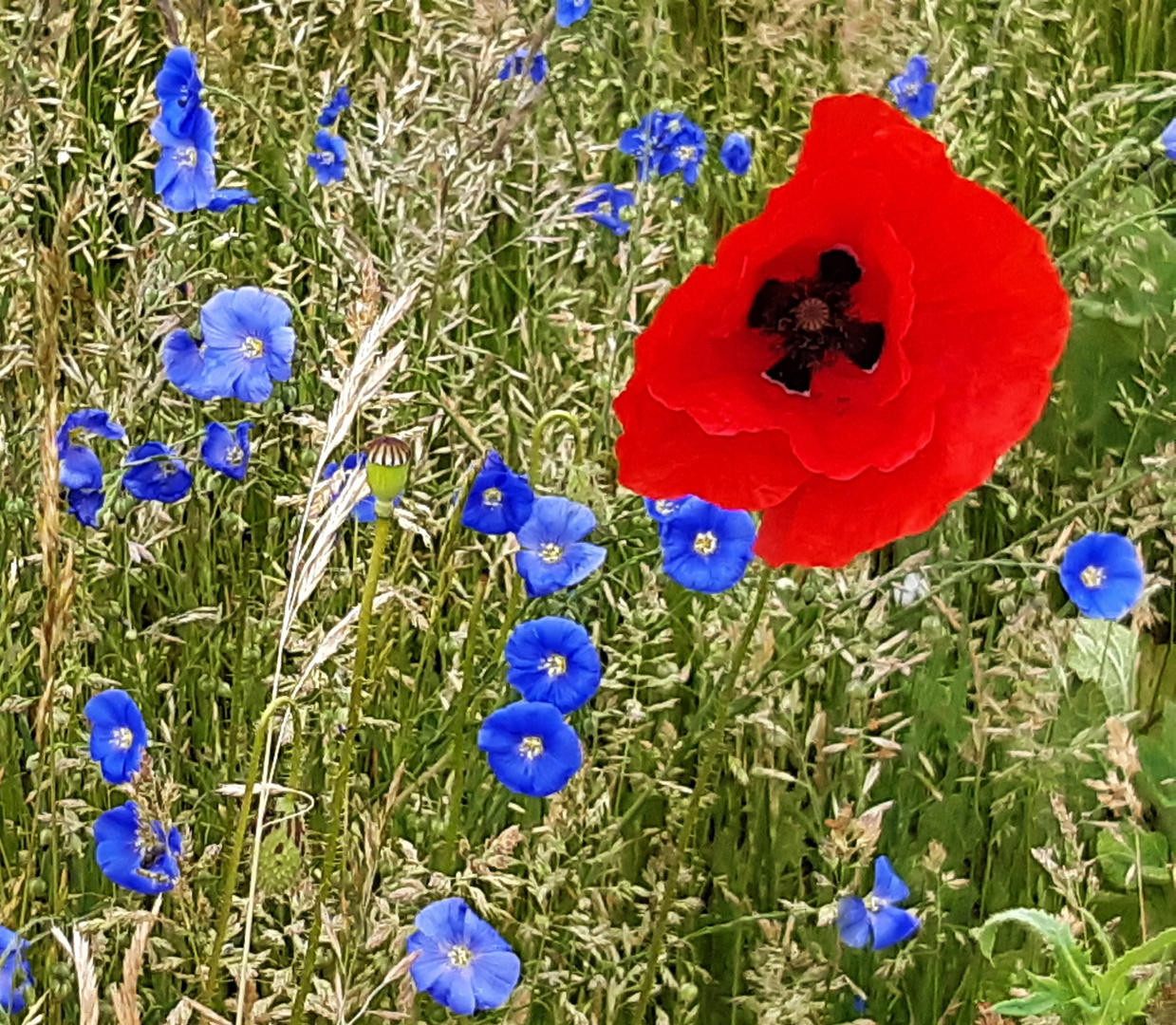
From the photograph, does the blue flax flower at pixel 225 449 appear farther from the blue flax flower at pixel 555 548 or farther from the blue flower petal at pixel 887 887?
the blue flower petal at pixel 887 887

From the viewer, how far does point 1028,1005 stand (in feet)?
2.71

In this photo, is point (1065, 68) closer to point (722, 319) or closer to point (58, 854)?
point (722, 319)

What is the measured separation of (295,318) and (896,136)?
37.0 inches

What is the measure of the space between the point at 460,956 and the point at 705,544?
1.11 feet

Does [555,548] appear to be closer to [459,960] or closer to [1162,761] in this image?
[459,960]

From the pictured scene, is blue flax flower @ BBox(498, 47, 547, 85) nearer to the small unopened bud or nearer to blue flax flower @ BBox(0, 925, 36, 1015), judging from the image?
the small unopened bud

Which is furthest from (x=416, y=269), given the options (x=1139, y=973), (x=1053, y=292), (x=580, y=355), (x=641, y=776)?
(x=1139, y=973)

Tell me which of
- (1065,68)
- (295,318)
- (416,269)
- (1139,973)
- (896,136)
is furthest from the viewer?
(1065,68)

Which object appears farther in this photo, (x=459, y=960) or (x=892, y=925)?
(x=892, y=925)

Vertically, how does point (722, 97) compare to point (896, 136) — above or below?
above

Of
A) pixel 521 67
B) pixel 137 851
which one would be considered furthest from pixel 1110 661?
pixel 137 851

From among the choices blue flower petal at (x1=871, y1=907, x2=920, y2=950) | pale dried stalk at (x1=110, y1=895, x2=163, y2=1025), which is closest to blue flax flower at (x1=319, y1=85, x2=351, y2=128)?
blue flower petal at (x1=871, y1=907, x2=920, y2=950)

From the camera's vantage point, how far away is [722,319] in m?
0.88

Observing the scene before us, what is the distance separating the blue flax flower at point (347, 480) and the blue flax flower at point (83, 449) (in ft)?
0.71
